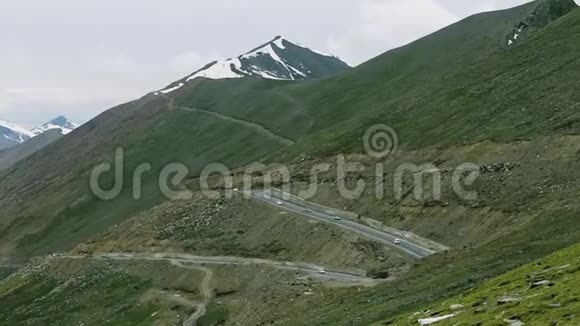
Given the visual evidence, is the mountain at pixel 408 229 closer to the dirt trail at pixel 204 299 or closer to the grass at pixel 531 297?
the grass at pixel 531 297

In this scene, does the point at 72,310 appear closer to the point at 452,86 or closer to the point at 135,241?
the point at 135,241

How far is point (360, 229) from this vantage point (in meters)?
92.2

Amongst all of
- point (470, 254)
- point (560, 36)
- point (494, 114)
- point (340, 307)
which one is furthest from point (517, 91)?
point (340, 307)

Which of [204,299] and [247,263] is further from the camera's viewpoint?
[247,263]

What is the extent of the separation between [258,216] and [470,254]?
5323 centimetres

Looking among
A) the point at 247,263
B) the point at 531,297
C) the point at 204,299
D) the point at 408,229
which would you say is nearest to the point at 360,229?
the point at 408,229

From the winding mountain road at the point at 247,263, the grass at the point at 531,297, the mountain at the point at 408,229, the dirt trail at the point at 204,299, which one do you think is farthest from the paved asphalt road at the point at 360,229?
the grass at the point at 531,297

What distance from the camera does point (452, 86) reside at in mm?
161625

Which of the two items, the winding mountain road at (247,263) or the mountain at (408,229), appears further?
the winding mountain road at (247,263)

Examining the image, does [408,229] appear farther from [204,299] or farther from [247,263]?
[204,299]

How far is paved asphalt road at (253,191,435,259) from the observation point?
260ft

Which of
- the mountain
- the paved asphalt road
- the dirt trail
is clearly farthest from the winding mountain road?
the paved asphalt road

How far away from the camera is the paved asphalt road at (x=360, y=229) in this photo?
7925 cm

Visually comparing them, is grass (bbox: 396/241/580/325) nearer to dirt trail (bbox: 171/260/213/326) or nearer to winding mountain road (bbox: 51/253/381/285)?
winding mountain road (bbox: 51/253/381/285)
